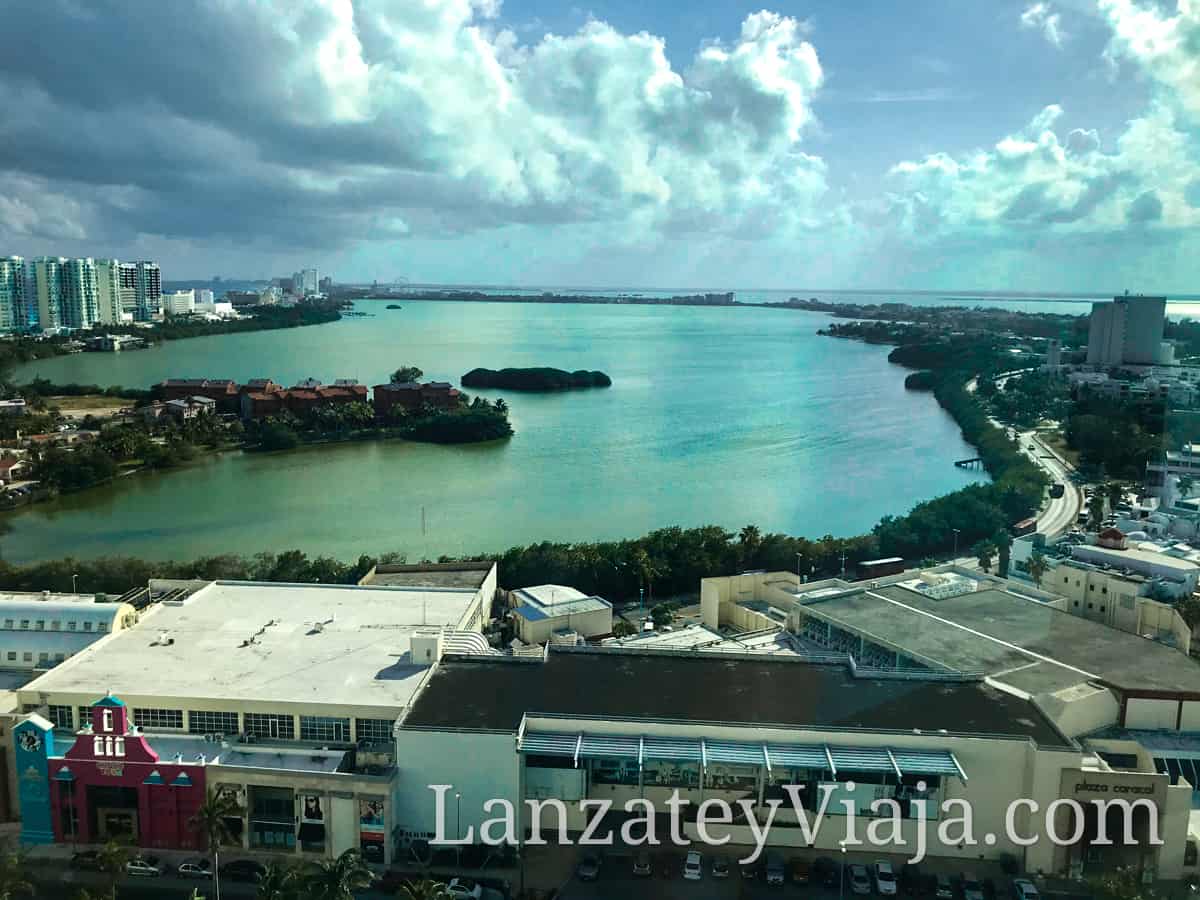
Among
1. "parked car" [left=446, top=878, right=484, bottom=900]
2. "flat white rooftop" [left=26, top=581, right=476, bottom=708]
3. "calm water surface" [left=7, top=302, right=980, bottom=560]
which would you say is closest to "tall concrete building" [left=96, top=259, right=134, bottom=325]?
"calm water surface" [left=7, top=302, right=980, bottom=560]

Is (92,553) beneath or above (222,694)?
beneath

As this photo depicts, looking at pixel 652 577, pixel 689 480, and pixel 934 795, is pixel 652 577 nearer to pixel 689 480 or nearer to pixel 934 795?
pixel 934 795

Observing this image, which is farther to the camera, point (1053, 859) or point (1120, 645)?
point (1120, 645)

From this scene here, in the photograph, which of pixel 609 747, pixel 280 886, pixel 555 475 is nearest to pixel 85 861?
pixel 280 886

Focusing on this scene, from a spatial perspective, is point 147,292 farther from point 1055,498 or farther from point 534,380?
point 1055,498

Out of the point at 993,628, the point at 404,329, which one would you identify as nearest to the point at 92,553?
the point at 993,628

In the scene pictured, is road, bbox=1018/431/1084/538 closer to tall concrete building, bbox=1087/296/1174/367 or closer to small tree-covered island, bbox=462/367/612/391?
tall concrete building, bbox=1087/296/1174/367

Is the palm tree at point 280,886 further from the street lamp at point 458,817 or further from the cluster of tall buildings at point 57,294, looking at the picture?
the cluster of tall buildings at point 57,294
